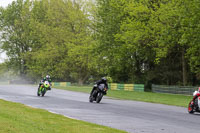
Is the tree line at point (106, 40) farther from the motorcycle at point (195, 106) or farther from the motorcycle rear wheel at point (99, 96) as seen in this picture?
the motorcycle at point (195, 106)

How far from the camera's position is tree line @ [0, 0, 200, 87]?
40.2 metres

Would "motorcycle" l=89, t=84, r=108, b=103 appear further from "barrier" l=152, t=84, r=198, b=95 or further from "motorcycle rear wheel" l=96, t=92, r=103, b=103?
"barrier" l=152, t=84, r=198, b=95

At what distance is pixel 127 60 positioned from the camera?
53719mm

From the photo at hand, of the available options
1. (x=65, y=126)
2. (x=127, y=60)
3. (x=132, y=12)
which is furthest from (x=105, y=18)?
(x=65, y=126)

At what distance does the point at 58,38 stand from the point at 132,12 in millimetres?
28109

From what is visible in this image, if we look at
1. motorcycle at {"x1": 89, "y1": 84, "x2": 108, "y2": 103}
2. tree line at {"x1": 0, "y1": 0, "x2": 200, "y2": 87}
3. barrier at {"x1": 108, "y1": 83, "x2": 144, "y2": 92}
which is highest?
tree line at {"x1": 0, "y1": 0, "x2": 200, "y2": 87}

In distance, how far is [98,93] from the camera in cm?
2338

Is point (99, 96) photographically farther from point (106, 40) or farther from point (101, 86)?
point (106, 40)

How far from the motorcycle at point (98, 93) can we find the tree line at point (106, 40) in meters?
15.1

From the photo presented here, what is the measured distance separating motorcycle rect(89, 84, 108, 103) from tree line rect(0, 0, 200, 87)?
1508 centimetres

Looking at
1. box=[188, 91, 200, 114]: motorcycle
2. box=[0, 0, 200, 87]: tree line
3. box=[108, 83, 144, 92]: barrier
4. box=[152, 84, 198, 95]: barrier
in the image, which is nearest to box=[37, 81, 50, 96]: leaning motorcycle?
box=[188, 91, 200, 114]: motorcycle

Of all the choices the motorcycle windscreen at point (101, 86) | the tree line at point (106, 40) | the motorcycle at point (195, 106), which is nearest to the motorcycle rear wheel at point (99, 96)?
the motorcycle windscreen at point (101, 86)

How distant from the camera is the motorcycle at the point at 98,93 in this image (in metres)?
22.9

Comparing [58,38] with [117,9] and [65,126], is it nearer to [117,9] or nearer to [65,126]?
[117,9]
